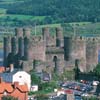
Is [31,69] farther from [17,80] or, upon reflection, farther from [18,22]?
[18,22]

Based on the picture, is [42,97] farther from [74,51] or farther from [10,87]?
[74,51]

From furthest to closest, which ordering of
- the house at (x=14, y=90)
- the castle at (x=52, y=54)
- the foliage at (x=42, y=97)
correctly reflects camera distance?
the castle at (x=52, y=54), the house at (x=14, y=90), the foliage at (x=42, y=97)

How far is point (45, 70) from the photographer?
2431 inches

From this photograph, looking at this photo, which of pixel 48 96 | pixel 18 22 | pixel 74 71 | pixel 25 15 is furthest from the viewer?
pixel 25 15

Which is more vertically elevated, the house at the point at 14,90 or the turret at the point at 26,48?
the turret at the point at 26,48

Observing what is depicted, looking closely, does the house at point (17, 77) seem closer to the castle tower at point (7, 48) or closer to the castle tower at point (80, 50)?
the castle tower at point (80, 50)

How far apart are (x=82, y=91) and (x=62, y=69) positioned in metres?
5.24

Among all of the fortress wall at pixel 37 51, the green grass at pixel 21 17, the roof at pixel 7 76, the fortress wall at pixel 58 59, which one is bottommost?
the green grass at pixel 21 17

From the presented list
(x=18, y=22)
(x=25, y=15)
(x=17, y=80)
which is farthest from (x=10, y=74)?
(x=25, y=15)

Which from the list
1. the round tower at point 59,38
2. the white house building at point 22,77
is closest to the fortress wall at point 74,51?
the round tower at point 59,38

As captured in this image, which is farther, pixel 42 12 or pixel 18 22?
pixel 42 12

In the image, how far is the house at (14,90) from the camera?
5359cm

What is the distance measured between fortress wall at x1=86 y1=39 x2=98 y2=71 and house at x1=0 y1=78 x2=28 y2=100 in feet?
27.3

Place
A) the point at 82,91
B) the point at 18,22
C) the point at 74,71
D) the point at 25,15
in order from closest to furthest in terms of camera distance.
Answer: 1. the point at 82,91
2. the point at 74,71
3. the point at 18,22
4. the point at 25,15
